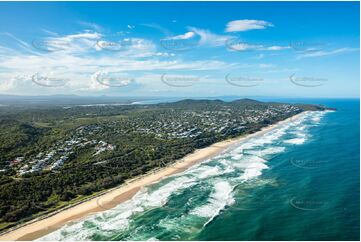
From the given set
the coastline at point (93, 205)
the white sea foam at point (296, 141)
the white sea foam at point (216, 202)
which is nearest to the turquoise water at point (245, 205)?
the white sea foam at point (216, 202)

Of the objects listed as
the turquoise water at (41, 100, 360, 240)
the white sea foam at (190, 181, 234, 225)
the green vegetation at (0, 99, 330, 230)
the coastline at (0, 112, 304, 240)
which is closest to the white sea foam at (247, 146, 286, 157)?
the turquoise water at (41, 100, 360, 240)

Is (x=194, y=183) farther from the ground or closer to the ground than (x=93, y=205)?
farther from the ground

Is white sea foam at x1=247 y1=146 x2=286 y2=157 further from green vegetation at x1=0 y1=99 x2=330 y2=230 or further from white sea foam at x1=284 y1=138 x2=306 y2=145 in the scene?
green vegetation at x1=0 y1=99 x2=330 y2=230

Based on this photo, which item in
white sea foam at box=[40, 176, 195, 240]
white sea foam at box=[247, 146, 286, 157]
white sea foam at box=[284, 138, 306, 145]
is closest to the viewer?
white sea foam at box=[40, 176, 195, 240]

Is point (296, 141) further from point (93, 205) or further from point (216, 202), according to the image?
point (93, 205)

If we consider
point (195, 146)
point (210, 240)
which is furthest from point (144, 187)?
point (195, 146)

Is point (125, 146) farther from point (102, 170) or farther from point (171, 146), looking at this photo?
point (102, 170)

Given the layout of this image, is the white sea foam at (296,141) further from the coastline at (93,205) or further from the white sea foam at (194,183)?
the coastline at (93,205)

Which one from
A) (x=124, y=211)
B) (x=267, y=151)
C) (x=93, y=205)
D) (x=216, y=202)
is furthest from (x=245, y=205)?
(x=267, y=151)
